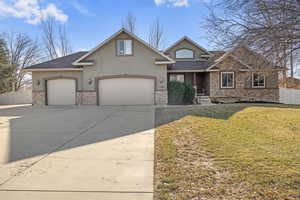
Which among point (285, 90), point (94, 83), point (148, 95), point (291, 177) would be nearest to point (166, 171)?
point (291, 177)

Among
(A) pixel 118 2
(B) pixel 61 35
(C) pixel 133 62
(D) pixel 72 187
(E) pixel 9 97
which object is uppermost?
(B) pixel 61 35

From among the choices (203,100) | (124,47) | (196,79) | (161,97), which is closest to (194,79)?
(196,79)

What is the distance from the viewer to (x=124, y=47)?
47.9 ft

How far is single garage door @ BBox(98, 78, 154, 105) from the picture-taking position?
14656 mm

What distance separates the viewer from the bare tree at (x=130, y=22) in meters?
27.7

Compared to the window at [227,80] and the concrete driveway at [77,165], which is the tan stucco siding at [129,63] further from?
the concrete driveway at [77,165]

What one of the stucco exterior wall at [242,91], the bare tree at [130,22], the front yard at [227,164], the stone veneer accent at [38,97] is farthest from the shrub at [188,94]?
the bare tree at [130,22]

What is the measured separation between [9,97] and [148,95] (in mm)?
17874

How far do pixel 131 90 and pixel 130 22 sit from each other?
58.1ft

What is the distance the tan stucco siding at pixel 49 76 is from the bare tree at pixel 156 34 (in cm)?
1618

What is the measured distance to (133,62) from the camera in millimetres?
14500

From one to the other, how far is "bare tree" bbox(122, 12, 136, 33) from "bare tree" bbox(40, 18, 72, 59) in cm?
1145

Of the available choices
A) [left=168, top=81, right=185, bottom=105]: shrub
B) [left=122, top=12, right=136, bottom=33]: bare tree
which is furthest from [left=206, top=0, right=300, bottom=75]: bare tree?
[left=122, top=12, right=136, bottom=33]: bare tree

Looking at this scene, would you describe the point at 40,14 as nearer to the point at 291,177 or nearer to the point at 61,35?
the point at 61,35
